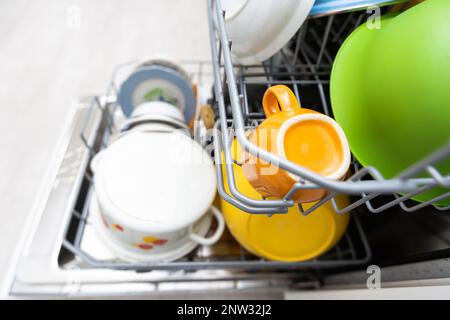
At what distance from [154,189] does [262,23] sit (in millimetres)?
264

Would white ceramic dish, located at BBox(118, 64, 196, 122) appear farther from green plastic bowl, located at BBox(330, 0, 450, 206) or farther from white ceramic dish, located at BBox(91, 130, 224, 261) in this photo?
green plastic bowl, located at BBox(330, 0, 450, 206)

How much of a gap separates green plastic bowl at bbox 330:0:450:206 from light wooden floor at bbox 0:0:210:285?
2.19 feet

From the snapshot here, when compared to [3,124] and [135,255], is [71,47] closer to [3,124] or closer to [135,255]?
[3,124]

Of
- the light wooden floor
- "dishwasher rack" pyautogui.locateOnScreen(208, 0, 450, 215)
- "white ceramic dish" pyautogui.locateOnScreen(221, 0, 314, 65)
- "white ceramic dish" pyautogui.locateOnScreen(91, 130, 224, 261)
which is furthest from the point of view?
the light wooden floor

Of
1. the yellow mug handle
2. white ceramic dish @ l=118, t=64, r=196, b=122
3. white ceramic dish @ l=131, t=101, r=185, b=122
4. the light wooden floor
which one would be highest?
the light wooden floor

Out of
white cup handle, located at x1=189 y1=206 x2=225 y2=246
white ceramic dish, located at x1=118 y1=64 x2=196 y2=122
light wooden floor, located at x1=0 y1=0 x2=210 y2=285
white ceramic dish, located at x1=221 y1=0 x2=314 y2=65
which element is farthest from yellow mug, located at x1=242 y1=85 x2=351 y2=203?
light wooden floor, located at x1=0 y1=0 x2=210 y2=285

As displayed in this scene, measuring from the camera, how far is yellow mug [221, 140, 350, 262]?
0.44 meters

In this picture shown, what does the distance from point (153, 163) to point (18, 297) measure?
348 millimetres

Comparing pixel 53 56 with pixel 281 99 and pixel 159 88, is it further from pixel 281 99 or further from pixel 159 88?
pixel 281 99

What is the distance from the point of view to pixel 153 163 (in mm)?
469

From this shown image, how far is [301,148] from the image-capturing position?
0.25 metres

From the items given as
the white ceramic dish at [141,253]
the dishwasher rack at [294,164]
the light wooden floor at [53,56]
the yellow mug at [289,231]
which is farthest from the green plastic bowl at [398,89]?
the light wooden floor at [53,56]

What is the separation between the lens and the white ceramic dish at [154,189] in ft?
1.41

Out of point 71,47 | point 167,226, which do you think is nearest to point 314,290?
point 167,226
